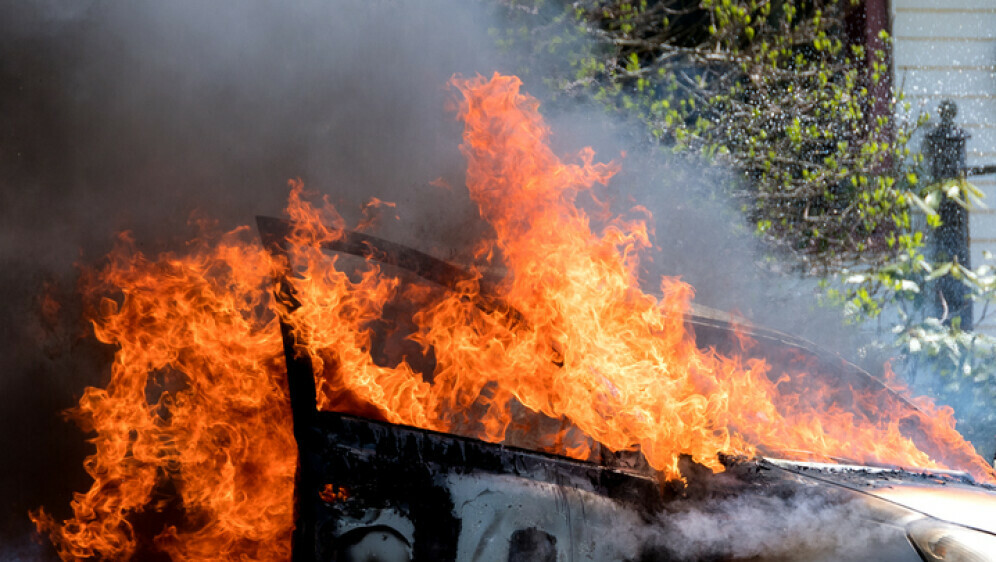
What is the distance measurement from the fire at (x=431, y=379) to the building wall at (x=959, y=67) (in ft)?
10.4

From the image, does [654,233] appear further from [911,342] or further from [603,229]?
[911,342]

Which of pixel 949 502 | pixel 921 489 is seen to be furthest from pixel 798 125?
pixel 949 502

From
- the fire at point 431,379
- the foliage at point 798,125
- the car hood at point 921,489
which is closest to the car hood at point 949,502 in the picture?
the car hood at point 921,489

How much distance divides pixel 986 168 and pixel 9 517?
911cm

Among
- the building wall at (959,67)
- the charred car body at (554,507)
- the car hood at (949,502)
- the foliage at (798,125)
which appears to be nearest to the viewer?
the charred car body at (554,507)

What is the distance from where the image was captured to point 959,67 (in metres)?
6.78

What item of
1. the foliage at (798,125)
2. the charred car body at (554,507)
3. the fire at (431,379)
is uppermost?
the foliage at (798,125)

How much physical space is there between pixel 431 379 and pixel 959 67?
6.75 meters

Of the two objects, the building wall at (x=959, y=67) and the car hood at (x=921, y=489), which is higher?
the building wall at (x=959, y=67)

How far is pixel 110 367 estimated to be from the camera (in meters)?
4.78

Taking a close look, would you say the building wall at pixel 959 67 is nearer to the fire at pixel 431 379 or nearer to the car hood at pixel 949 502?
the fire at pixel 431 379

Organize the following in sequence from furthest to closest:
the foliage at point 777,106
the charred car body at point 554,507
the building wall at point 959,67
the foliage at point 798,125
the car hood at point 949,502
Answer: the building wall at point 959,67
the foliage at point 777,106
the foliage at point 798,125
the car hood at point 949,502
the charred car body at point 554,507

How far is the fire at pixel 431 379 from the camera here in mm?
2777

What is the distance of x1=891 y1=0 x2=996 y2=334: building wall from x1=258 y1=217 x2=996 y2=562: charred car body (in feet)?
17.7
